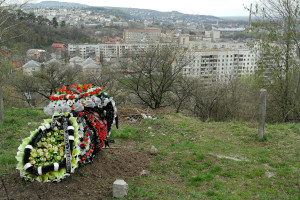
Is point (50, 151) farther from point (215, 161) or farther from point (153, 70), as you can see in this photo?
point (153, 70)

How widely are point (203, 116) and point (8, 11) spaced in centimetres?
1431

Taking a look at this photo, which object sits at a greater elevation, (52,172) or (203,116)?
(52,172)

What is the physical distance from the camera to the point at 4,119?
11.3 meters

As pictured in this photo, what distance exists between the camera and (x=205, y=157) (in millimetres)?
8203

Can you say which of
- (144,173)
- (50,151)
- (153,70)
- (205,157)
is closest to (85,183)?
(50,151)

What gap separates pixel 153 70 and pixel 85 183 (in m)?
12.0

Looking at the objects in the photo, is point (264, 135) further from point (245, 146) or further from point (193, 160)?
point (193, 160)

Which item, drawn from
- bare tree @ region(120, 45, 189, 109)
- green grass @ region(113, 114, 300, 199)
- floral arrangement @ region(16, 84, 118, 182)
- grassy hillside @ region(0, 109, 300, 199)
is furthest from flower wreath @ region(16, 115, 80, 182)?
bare tree @ region(120, 45, 189, 109)

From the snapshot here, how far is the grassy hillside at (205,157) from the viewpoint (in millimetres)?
6035

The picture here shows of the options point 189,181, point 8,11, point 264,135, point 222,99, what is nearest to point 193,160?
point 189,181

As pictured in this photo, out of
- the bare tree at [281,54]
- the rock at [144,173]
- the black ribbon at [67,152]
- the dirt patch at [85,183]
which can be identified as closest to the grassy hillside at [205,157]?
the rock at [144,173]

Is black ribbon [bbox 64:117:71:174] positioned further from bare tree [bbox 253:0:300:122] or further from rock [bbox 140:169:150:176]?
bare tree [bbox 253:0:300:122]

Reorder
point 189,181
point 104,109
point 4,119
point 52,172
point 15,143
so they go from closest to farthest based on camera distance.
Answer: point 52,172 → point 189,181 → point 104,109 → point 15,143 → point 4,119

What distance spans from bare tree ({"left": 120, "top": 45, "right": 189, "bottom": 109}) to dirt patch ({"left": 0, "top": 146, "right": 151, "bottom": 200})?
10082 mm
